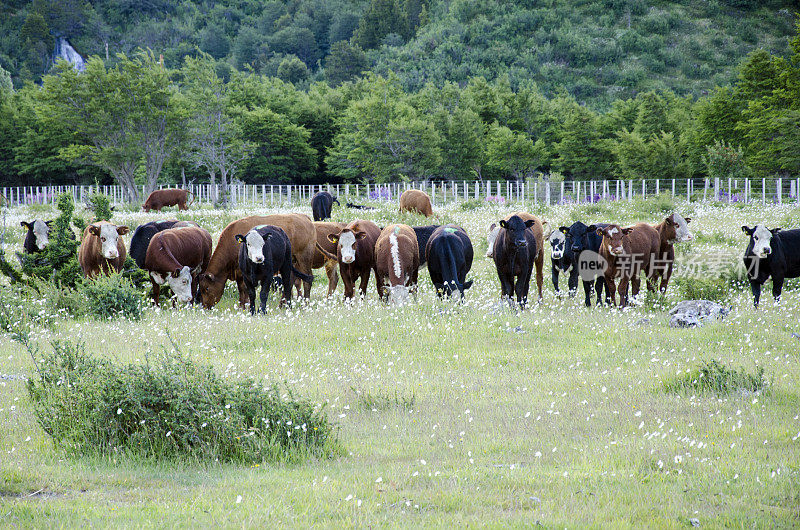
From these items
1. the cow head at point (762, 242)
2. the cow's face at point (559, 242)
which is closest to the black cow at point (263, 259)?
the cow's face at point (559, 242)

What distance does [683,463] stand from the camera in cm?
582

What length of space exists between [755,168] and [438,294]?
40738 millimetres

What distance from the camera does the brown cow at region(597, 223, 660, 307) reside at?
47.7 feet

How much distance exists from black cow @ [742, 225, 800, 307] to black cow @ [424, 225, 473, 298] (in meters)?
5.64

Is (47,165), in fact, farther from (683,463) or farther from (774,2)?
(774,2)

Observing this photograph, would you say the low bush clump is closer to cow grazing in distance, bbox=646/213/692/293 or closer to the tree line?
cow grazing in distance, bbox=646/213/692/293

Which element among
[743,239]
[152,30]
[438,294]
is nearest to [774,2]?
[152,30]

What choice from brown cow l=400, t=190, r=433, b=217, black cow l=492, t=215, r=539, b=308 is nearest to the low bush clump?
black cow l=492, t=215, r=539, b=308

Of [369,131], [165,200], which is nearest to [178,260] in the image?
[165,200]

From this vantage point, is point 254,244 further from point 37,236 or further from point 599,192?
point 599,192

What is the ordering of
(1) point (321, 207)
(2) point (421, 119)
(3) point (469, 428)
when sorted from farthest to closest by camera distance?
(2) point (421, 119)
(1) point (321, 207)
(3) point (469, 428)

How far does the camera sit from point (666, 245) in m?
16.7

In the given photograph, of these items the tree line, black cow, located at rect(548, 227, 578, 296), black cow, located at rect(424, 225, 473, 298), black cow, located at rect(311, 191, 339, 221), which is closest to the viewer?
black cow, located at rect(424, 225, 473, 298)

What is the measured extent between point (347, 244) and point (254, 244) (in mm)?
1986
